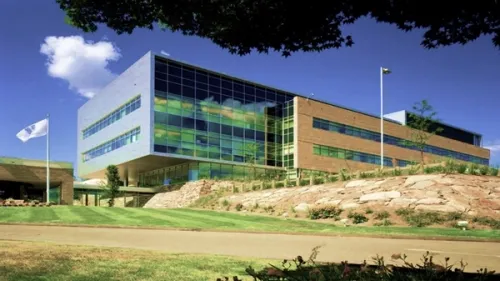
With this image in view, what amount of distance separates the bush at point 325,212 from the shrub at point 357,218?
1.10 meters

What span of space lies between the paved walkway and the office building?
32.2 metres

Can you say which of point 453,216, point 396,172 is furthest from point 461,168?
point 453,216

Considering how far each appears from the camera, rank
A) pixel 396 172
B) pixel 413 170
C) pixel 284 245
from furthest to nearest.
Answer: pixel 396 172 → pixel 413 170 → pixel 284 245

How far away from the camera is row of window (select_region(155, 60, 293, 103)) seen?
1907 inches

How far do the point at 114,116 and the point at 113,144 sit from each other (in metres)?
3.35

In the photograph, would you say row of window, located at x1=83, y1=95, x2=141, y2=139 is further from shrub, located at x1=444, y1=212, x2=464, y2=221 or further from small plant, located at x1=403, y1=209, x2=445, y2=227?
shrub, located at x1=444, y1=212, x2=464, y2=221

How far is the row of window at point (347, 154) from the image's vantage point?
57.0m

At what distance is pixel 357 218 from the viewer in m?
23.3

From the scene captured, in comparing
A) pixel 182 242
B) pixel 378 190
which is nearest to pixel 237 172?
pixel 378 190

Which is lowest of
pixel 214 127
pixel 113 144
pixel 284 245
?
pixel 284 245

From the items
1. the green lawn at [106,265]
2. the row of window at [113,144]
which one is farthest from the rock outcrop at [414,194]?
the row of window at [113,144]

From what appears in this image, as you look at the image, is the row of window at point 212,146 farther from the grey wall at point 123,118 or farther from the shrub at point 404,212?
the shrub at point 404,212

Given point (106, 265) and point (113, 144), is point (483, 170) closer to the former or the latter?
point (106, 265)

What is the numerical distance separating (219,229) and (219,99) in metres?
34.8
